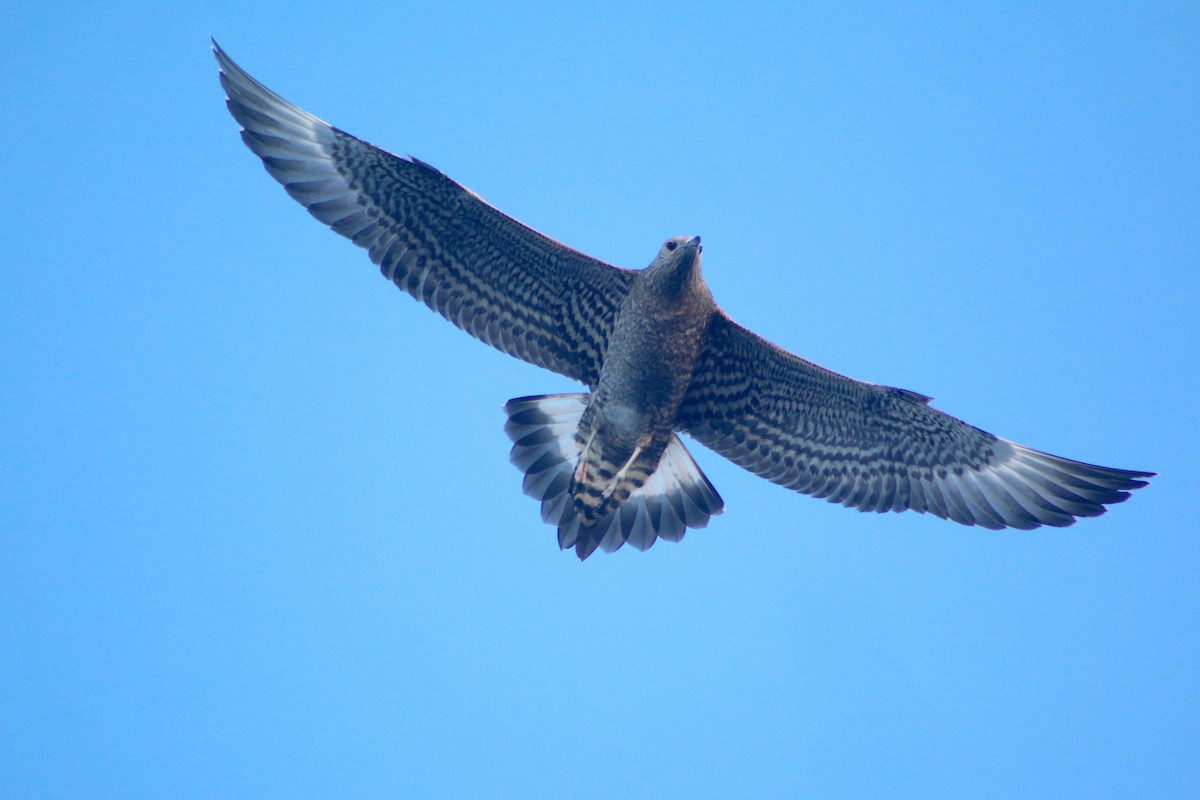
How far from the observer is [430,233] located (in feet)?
21.3

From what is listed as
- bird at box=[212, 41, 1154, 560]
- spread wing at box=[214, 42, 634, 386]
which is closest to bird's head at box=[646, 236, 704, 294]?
bird at box=[212, 41, 1154, 560]

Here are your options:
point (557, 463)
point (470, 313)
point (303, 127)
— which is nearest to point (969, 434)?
point (557, 463)

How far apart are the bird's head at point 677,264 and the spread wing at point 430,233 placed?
38 centimetres

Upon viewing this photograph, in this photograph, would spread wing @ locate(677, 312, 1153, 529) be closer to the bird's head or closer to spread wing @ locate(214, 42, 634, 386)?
the bird's head

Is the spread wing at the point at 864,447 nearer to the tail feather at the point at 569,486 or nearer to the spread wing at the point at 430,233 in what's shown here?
the tail feather at the point at 569,486

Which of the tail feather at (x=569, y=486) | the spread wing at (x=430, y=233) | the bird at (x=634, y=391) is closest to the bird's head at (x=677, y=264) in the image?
the bird at (x=634, y=391)

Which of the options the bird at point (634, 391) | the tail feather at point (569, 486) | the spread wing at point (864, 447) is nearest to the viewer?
the bird at point (634, 391)

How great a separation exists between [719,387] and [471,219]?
6.28 feet

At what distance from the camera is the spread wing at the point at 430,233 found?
20.9 feet

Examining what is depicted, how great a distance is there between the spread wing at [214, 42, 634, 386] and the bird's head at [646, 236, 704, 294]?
380 mm

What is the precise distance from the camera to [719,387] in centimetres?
672

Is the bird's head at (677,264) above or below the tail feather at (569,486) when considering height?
above

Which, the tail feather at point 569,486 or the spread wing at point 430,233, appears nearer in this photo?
the spread wing at point 430,233

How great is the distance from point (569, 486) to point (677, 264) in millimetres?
1642
